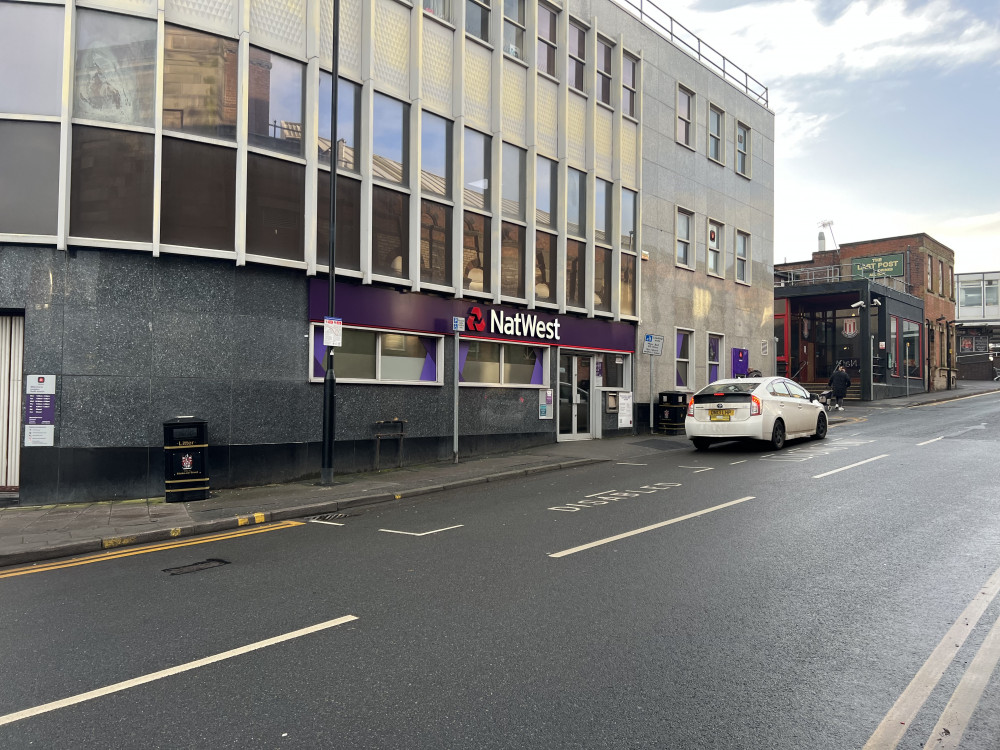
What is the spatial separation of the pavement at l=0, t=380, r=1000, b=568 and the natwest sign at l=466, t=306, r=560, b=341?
3051 millimetres

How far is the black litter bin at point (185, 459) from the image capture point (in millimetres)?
10758

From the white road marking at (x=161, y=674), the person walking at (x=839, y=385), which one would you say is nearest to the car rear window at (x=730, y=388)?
the white road marking at (x=161, y=674)

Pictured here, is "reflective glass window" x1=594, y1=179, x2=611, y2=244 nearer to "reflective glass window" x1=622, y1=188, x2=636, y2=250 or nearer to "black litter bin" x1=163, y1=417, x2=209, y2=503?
"reflective glass window" x1=622, y1=188, x2=636, y2=250

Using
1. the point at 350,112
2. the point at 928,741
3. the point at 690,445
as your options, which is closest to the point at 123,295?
the point at 350,112

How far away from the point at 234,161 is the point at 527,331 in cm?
788

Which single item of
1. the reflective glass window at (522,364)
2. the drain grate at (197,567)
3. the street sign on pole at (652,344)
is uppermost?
the street sign on pole at (652,344)

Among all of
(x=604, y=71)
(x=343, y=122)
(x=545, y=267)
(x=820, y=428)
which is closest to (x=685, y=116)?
(x=604, y=71)

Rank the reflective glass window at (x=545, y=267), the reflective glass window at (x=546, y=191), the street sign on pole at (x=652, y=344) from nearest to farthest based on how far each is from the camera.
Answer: the reflective glass window at (x=545, y=267) → the reflective glass window at (x=546, y=191) → the street sign on pole at (x=652, y=344)

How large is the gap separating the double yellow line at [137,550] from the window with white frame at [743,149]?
23116 millimetres

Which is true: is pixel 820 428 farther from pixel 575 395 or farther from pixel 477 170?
pixel 477 170

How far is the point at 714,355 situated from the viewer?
25328 millimetres

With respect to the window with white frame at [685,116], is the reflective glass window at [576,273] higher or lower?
lower

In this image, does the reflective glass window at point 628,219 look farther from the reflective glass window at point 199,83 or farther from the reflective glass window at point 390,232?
the reflective glass window at point 199,83

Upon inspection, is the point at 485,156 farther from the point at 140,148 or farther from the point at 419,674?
the point at 419,674
